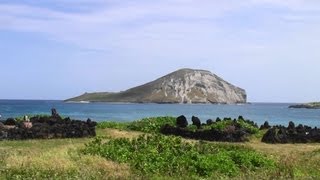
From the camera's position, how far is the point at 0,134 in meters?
29.9

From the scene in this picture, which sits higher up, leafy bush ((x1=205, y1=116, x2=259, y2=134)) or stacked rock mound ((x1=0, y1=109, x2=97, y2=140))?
leafy bush ((x1=205, y1=116, x2=259, y2=134))

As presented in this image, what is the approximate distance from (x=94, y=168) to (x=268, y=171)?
5.62 meters

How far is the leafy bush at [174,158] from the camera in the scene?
19516 mm

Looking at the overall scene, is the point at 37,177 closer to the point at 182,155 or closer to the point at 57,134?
the point at 182,155

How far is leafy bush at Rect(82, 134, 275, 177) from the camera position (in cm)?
1952

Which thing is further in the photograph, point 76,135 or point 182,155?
point 76,135

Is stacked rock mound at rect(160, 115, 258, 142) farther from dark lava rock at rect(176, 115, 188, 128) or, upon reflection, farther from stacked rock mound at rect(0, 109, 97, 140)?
stacked rock mound at rect(0, 109, 97, 140)

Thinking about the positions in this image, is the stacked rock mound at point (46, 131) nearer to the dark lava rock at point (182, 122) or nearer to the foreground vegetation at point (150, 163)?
the dark lava rock at point (182, 122)

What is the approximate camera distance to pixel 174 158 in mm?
20531

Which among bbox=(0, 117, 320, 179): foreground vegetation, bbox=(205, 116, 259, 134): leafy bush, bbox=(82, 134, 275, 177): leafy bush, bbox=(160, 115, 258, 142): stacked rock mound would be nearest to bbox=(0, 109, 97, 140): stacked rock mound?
bbox=(160, 115, 258, 142): stacked rock mound

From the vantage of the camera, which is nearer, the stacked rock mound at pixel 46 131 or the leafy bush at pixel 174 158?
the leafy bush at pixel 174 158

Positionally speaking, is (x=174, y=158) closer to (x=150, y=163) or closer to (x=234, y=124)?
(x=150, y=163)

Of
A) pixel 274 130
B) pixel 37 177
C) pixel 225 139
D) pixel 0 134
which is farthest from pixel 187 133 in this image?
pixel 37 177

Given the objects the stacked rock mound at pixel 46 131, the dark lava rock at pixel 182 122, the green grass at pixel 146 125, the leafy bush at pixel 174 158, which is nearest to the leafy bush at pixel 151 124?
the green grass at pixel 146 125
